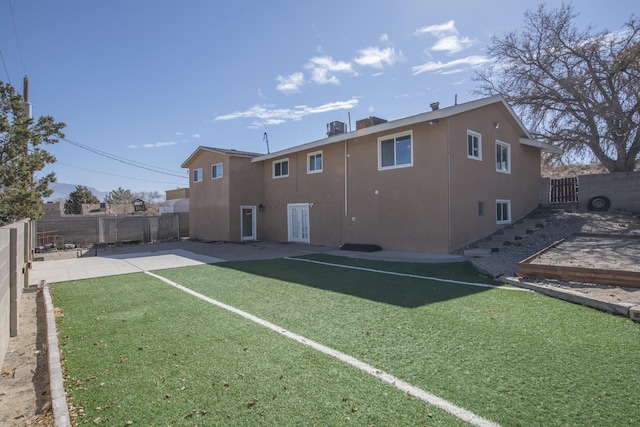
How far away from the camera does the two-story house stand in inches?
455

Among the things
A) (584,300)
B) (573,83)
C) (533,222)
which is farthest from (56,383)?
(573,83)

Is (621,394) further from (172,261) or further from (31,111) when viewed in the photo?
(31,111)

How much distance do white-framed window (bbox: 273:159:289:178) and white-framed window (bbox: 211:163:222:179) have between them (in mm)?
3057

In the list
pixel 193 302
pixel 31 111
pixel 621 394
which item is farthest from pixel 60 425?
pixel 31 111

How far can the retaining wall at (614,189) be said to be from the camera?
45.8ft

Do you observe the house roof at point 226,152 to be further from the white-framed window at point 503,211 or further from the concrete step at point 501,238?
the concrete step at point 501,238

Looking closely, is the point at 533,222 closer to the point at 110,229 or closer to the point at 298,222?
the point at 298,222

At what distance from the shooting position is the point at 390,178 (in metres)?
12.8

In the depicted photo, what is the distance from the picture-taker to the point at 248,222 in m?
18.8

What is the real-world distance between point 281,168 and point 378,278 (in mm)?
11360

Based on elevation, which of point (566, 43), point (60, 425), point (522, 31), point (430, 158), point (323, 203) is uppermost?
point (522, 31)

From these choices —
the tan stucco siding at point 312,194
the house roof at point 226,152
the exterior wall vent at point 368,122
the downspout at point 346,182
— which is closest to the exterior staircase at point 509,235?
the downspout at point 346,182

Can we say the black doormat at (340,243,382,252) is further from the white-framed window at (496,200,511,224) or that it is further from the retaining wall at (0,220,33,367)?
the retaining wall at (0,220,33,367)

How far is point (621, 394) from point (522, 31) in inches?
857
